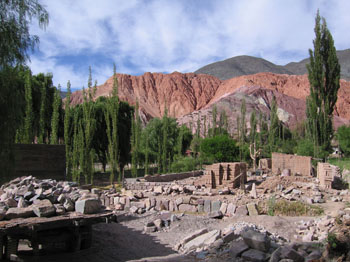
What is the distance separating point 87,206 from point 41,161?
6200mm

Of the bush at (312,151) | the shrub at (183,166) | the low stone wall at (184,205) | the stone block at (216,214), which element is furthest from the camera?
the bush at (312,151)

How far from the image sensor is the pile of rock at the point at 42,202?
654 cm

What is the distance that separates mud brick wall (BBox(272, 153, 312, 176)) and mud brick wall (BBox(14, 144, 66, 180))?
52.4 ft

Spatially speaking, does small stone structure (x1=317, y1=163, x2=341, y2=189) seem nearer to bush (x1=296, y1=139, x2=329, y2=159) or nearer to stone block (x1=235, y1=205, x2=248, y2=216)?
stone block (x1=235, y1=205, x2=248, y2=216)

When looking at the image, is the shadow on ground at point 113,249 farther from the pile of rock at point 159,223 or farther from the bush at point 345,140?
the bush at point 345,140

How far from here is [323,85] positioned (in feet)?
93.2

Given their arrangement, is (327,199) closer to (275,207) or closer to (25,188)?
(275,207)

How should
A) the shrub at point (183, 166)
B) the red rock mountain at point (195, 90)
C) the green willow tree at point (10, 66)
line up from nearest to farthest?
the green willow tree at point (10, 66) < the shrub at point (183, 166) < the red rock mountain at point (195, 90)

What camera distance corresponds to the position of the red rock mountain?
8625 centimetres

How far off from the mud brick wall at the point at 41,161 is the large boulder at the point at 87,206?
5.71 metres

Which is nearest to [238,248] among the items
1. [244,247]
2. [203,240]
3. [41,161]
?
[244,247]

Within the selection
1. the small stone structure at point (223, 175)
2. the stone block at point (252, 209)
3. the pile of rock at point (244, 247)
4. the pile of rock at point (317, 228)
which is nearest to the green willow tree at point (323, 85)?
the small stone structure at point (223, 175)

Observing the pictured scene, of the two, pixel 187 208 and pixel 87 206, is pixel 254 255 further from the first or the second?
pixel 187 208

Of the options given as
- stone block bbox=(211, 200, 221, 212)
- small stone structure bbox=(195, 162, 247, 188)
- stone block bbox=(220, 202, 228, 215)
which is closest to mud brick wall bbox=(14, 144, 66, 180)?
A: stone block bbox=(211, 200, 221, 212)
